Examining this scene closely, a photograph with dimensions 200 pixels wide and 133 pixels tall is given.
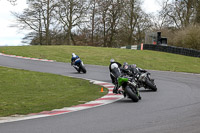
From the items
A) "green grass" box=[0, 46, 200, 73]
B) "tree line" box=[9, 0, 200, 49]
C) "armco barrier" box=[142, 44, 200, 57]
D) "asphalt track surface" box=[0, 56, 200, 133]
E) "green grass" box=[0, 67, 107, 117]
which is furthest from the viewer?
"tree line" box=[9, 0, 200, 49]

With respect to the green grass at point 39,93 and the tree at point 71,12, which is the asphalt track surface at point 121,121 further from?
the tree at point 71,12

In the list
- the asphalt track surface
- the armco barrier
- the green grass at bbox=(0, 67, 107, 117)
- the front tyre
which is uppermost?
the armco barrier

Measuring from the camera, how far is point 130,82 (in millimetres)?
10305

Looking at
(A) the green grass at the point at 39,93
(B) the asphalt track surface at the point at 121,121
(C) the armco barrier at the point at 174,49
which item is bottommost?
(A) the green grass at the point at 39,93

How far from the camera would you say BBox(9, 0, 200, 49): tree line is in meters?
51.1

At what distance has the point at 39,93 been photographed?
40.6ft

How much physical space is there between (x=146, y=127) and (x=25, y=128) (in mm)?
2280

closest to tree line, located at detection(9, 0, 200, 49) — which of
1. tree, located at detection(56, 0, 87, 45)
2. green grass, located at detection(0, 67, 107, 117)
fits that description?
tree, located at detection(56, 0, 87, 45)

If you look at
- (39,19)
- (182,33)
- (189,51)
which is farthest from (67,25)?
(189,51)

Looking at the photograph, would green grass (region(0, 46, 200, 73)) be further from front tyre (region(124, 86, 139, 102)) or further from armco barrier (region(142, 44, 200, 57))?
front tyre (region(124, 86, 139, 102))

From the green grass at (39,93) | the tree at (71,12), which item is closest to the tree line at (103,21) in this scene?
the tree at (71,12)

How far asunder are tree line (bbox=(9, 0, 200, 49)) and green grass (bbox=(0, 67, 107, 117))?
108ft

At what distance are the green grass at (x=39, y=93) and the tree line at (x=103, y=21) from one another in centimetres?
3279

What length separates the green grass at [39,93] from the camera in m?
9.23
